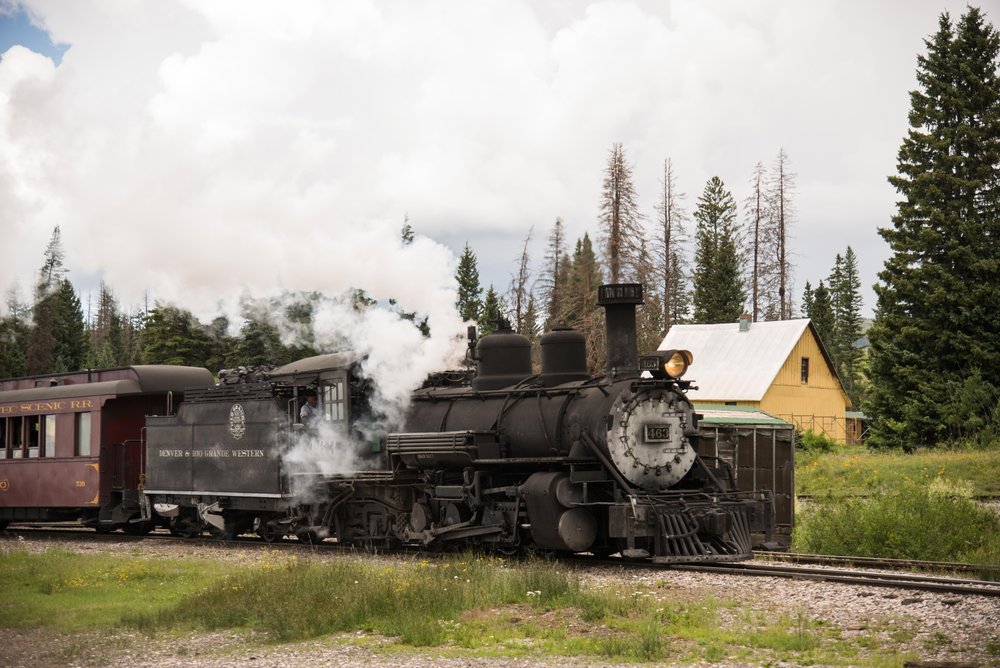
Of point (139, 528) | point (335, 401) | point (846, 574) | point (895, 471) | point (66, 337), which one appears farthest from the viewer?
point (66, 337)

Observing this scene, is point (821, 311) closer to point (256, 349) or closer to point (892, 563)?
point (256, 349)

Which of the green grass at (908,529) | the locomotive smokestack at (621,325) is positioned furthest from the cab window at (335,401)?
the green grass at (908,529)

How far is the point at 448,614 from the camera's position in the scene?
10547mm

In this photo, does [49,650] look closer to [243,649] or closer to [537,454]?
[243,649]

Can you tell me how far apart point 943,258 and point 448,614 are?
1171 inches

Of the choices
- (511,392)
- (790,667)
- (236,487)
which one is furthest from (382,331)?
(790,667)

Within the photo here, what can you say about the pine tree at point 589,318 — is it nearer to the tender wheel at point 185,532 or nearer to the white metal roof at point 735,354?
the white metal roof at point 735,354

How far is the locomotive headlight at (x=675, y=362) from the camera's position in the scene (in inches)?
573

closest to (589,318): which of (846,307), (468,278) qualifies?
(468,278)

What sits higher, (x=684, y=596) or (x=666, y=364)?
(x=666, y=364)

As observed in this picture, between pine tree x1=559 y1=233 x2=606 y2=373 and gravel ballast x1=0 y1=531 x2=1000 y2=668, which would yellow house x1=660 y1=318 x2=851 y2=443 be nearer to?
pine tree x1=559 y1=233 x2=606 y2=373

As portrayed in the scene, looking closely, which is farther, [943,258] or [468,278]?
[468,278]

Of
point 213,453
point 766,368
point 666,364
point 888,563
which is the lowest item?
point 888,563

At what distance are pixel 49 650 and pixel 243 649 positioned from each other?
1.83 metres
